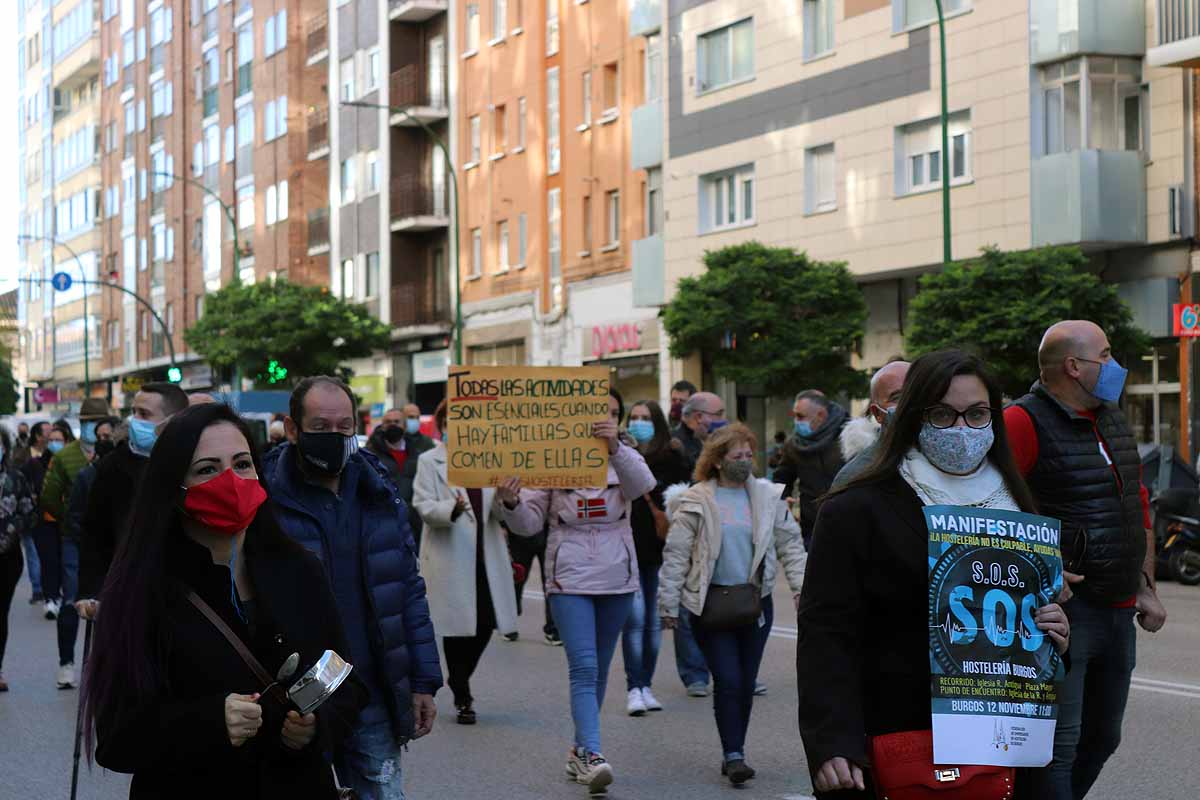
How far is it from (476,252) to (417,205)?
12.4 ft

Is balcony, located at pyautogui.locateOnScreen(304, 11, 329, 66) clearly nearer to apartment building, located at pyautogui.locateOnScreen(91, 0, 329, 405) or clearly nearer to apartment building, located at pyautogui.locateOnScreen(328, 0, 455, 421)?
apartment building, located at pyautogui.locateOnScreen(91, 0, 329, 405)

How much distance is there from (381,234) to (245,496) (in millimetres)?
50247

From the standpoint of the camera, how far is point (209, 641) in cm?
395

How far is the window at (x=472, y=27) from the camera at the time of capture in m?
48.8

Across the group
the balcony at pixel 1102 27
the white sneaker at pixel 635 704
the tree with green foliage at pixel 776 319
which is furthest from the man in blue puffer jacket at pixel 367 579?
the tree with green foliage at pixel 776 319

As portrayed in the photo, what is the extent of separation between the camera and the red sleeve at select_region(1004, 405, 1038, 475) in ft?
20.7

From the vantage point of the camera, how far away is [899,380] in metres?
7.77

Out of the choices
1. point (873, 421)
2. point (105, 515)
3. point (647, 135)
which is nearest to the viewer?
point (105, 515)

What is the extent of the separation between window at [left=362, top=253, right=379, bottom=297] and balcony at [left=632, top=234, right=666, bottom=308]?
17.0 m

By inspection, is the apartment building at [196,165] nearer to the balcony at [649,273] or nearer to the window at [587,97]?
the window at [587,97]

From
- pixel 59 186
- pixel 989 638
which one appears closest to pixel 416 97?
pixel 59 186

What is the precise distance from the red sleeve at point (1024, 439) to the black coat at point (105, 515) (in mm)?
4025

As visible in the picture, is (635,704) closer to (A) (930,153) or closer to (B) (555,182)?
(A) (930,153)

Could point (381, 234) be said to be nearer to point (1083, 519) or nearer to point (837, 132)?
point (837, 132)
